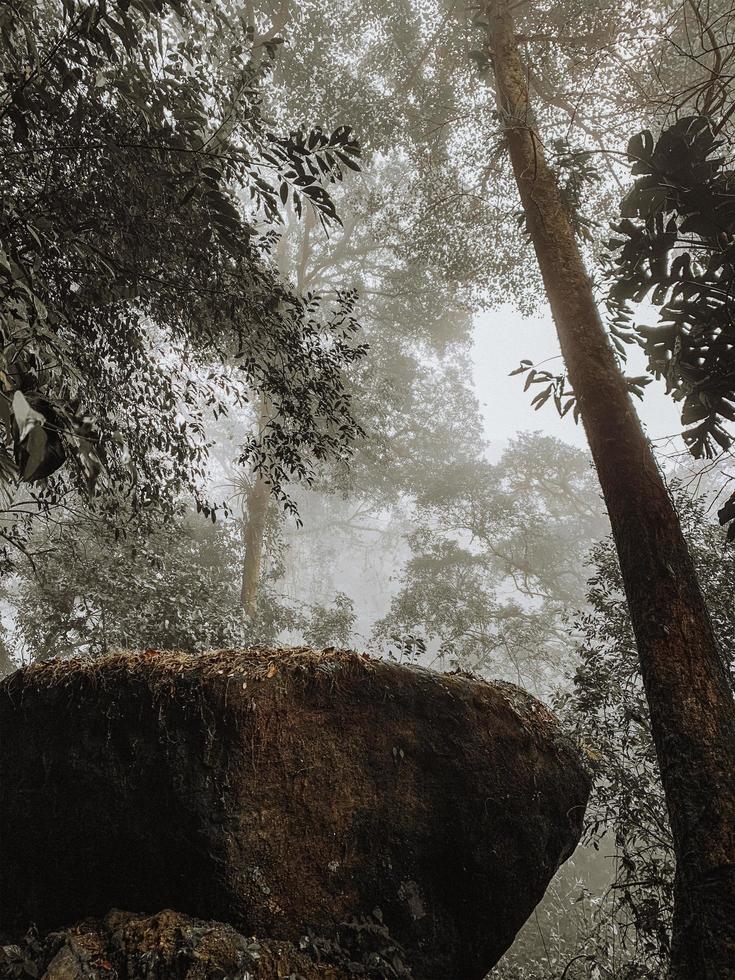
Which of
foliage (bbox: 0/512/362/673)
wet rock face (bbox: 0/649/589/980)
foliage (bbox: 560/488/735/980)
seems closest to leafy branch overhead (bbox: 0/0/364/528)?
wet rock face (bbox: 0/649/589/980)

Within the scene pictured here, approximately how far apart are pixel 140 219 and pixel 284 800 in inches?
148

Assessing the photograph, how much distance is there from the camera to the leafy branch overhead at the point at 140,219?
2707 millimetres

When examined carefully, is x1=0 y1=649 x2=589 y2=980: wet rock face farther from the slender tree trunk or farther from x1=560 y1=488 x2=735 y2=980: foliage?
the slender tree trunk

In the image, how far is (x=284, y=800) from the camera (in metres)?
2.92

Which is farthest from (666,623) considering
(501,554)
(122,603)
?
(501,554)

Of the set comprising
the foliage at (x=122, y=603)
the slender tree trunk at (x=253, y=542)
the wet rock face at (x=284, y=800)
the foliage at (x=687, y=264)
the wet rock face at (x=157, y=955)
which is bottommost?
the wet rock face at (x=157, y=955)

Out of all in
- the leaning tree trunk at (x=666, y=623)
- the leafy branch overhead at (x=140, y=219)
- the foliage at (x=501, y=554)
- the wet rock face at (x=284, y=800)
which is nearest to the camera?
the leaning tree trunk at (x=666, y=623)

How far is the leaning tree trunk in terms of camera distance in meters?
2.31

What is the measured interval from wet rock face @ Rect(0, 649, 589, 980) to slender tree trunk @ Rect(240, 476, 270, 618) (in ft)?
26.0

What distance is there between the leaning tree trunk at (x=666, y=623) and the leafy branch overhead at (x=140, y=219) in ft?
5.99

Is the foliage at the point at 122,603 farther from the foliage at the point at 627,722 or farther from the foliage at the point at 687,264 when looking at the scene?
the foliage at the point at 687,264

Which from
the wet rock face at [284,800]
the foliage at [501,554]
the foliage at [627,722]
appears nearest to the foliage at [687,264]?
the wet rock face at [284,800]

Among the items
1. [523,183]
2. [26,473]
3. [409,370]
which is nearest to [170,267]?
[523,183]

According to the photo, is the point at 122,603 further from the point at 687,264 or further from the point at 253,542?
the point at 687,264
